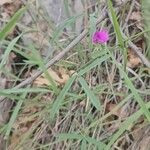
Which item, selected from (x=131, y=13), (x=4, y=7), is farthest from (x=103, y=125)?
(x=4, y=7)

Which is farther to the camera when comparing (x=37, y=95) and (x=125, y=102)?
(x=37, y=95)

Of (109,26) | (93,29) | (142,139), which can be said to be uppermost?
(93,29)

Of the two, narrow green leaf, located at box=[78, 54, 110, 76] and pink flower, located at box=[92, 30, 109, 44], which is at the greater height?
pink flower, located at box=[92, 30, 109, 44]

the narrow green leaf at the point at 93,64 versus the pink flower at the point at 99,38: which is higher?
the pink flower at the point at 99,38

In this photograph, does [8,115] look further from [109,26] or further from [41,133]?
[109,26]

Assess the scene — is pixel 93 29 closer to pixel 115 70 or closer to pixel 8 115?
pixel 115 70

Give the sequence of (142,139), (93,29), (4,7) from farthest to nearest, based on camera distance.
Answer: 1. (4,7)
2. (142,139)
3. (93,29)

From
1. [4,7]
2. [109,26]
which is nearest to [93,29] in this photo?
[109,26]

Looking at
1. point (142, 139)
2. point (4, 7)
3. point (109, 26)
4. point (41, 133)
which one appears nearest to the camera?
point (142, 139)

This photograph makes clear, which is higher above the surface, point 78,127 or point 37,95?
point 37,95
